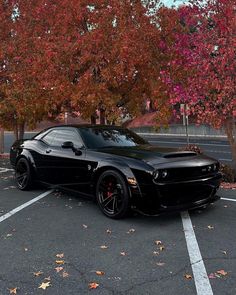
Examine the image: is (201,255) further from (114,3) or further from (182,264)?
(114,3)

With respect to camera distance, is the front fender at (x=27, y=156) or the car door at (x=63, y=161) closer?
the car door at (x=63, y=161)

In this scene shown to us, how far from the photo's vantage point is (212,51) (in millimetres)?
8328

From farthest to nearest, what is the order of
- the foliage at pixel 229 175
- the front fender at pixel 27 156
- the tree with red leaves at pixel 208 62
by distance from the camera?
the foliage at pixel 229 175, the tree with red leaves at pixel 208 62, the front fender at pixel 27 156

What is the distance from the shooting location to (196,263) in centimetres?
390

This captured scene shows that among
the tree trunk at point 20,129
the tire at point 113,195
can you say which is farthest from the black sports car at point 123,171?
the tree trunk at point 20,129

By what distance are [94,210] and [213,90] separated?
14.5 ft

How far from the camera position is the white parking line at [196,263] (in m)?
3.34

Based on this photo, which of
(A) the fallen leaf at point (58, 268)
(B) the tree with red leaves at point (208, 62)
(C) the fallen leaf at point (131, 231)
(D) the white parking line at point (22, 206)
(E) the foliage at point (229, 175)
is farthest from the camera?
(E) the foliage at point (229, 175)

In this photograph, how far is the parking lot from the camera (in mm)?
3445

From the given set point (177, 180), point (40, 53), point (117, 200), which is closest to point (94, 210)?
point (117, 200)

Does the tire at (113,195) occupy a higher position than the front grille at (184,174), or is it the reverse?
the front grille at (184,174)

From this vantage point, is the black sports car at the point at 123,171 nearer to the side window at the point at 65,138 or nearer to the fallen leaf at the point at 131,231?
the side window at the point at 65,138

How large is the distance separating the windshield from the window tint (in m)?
0.15

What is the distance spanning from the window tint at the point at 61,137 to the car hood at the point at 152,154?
0.72m
